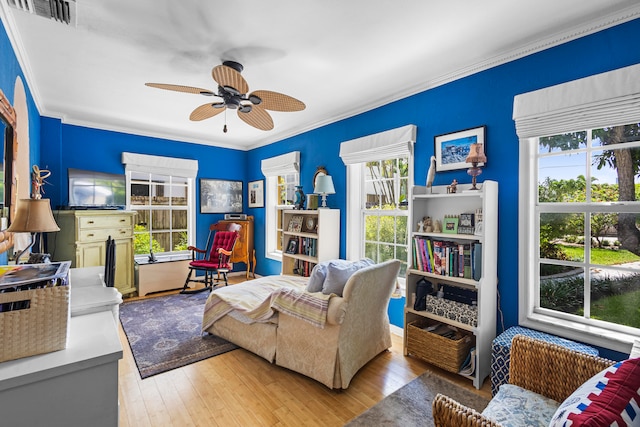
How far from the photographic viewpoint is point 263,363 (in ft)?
8.79

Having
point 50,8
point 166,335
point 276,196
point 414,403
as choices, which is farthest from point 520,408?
point 276,196

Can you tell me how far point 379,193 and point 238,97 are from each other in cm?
191

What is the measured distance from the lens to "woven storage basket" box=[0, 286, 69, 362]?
1002mm

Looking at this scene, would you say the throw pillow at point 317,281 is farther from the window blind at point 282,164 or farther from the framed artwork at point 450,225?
the window blind at point 282,164

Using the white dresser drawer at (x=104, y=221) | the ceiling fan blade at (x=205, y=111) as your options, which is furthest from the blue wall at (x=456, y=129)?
the ceiling fan blade at (x=205, y=111)

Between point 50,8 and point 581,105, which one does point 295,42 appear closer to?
point 50,8

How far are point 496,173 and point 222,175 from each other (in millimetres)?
4710

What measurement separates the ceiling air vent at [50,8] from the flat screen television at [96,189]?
293cm

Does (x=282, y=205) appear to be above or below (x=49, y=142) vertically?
below

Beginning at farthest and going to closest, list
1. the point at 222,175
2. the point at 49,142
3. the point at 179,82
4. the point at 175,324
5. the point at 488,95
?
the point at 222,175 → the point at 49,142 → the point at 175,324 → the point at 179,82 → the point at 488,95

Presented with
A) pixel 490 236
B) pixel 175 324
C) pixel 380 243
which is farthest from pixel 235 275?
pixel 490 236

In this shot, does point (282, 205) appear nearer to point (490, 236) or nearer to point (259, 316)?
point (259, 316)

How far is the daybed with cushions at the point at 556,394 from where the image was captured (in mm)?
878

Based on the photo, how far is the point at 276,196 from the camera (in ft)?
18.2
